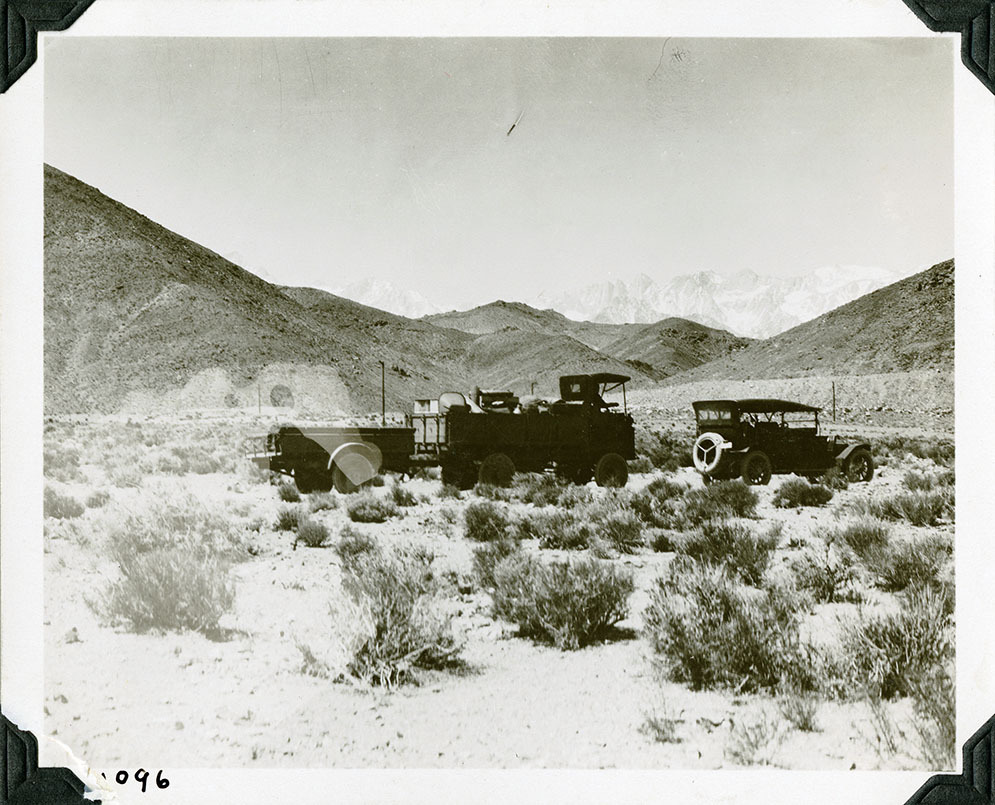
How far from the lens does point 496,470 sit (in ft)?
21.5

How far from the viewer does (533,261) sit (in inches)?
233

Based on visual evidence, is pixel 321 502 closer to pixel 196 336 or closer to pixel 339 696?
pixel 339 696

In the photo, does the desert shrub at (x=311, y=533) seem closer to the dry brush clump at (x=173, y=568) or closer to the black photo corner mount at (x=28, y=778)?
the dry brush clump at (x=173, y=568)

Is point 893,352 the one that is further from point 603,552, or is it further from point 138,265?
point 138,265

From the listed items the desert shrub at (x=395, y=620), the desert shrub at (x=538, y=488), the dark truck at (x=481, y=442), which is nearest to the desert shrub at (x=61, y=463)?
the dark truck at (x=481, y=442)

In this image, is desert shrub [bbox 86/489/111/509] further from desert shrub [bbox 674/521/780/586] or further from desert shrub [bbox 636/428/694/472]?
desert shrub [bbox 674/521/780/586]

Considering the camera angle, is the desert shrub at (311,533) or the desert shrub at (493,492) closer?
the desert shrub at (311,533)

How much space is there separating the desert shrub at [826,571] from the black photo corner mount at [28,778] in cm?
555

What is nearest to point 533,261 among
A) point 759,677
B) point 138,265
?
point 759,677

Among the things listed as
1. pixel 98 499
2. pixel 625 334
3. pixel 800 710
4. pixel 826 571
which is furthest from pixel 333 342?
pixel 800 710

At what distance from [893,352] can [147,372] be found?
675cm

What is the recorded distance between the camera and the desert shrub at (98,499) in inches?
218

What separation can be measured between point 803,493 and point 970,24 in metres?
3.77

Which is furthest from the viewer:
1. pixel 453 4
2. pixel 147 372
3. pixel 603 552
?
pixel 147 372
